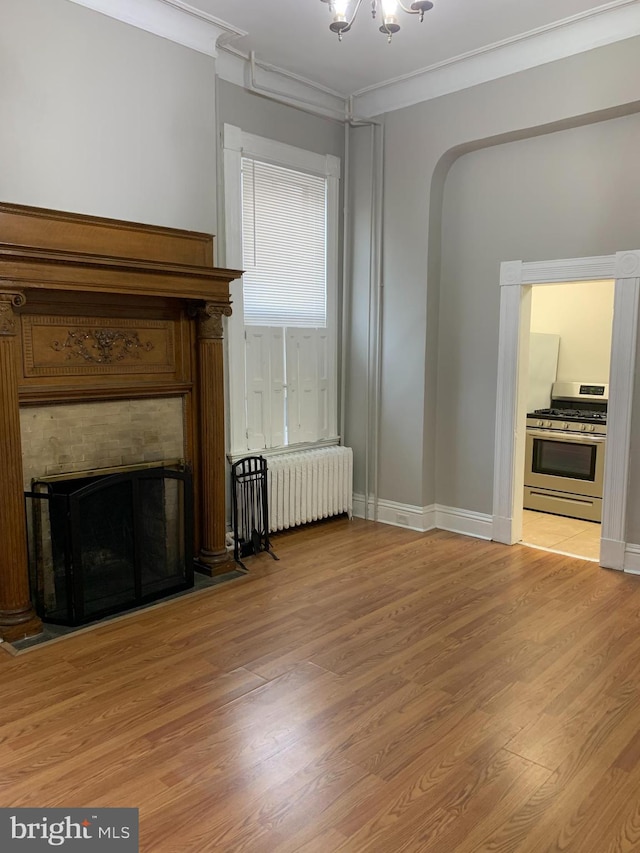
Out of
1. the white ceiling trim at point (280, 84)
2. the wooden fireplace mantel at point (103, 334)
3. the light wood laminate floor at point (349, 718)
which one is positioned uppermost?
the white ceiling trim at point (280, 84)

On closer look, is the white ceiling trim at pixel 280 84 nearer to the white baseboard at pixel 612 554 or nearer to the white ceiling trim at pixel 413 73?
the white ceiling trim at pixel 413 73

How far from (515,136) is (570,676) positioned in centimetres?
354

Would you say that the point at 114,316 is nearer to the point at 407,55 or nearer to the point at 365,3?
the point at 365,3

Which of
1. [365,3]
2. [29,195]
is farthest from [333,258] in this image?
[29,195]

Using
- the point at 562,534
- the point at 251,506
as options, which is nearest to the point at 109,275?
the point at 251,506

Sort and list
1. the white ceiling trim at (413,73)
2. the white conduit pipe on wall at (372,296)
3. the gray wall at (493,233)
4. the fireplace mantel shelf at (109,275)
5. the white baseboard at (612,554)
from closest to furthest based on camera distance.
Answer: the fireplace mantel shelf at (109,275), the white ceiling trim at (413,73), the gray wall at (493,233), the white baseboard at (612,554), the white conduit pipe on wall at (372,296)

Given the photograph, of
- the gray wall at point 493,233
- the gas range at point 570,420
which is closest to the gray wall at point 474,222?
the gray wall at point 493,233

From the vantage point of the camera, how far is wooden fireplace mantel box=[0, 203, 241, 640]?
317 centimetres

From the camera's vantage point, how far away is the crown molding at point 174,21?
3.62m

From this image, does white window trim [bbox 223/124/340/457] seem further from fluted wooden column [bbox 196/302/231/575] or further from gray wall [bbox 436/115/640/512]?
gray wall [bbox 436/115/640/512]

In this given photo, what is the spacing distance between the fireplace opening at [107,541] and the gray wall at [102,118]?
1544 millimetres

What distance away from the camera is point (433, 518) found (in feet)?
17.3

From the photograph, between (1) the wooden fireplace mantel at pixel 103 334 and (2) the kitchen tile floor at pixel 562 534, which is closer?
(1) the wooden fireplace mantel at pixel 103 334

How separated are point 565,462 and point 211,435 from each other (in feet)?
10.5
